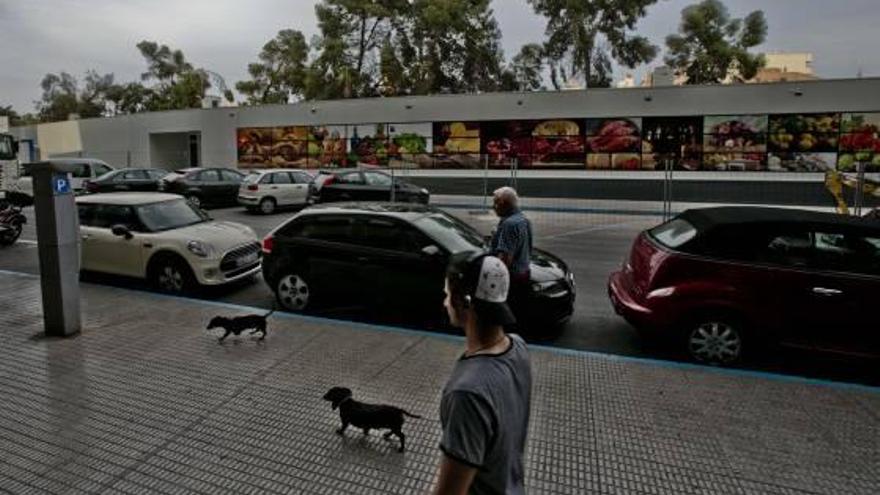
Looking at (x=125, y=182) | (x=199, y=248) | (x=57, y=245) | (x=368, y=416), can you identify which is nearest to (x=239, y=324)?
(x=57, y=245)

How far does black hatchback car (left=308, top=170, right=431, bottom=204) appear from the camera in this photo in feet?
62.2

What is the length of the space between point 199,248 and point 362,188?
10872 mm

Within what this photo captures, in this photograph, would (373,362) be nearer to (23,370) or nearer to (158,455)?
(158,455)

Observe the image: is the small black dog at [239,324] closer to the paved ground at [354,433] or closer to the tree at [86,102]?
the paved ground at [354,433]

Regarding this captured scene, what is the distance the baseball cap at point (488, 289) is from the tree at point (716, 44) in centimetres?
4061

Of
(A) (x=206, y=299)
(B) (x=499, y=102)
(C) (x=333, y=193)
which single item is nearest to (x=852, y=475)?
(A) (x=206, y=299)

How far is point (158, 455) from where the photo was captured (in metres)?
3.94

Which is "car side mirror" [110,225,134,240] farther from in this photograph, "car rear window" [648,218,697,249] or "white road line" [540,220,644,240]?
"white road line" [540,220,644,240]

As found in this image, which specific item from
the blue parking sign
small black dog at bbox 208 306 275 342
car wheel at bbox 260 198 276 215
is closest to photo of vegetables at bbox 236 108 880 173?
car wheel at bbox 260 198 276 215

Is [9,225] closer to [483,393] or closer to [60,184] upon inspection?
[60,184]

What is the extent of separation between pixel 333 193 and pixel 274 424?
15442 mm

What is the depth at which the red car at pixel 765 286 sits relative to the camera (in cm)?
540

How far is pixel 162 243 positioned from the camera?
28.0 ft

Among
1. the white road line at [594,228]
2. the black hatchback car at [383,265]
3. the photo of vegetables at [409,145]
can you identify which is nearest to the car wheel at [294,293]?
the black hatchback car at [383,265]
